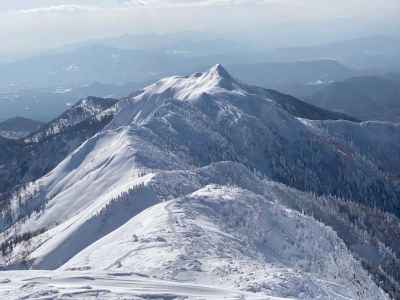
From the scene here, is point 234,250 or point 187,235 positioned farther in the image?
point 187,235

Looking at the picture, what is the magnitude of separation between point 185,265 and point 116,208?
51.3 meters

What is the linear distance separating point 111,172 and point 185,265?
3933 inches

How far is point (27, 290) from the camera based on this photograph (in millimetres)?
50750

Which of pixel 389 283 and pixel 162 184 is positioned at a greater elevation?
pixel 162 184

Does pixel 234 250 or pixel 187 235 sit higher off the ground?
pixel 187 235

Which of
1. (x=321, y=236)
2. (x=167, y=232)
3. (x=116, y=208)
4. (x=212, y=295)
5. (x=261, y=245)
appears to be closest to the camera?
(x=212, y=295)

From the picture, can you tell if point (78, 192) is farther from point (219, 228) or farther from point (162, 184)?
point (219, 228)

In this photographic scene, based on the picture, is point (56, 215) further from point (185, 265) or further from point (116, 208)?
point (185, 265)

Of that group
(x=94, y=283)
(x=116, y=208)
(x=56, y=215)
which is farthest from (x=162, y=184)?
(x=94, y=283)

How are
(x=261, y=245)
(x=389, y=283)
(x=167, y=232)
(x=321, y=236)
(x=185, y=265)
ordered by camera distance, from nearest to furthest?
(x=185, y=265) → (x=167, y=232) → (x=261, y=245) → (x=321, y=236) → (x=389, y=283)

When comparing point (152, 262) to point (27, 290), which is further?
point (152, 262)

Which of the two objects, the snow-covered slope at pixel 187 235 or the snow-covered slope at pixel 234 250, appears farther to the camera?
the snow-covered slope at pixel 187 235

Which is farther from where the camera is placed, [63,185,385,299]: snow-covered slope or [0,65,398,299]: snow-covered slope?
[0,65,398,299]: snow-covered slope

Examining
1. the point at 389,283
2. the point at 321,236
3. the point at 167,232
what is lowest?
the point at 389,283
